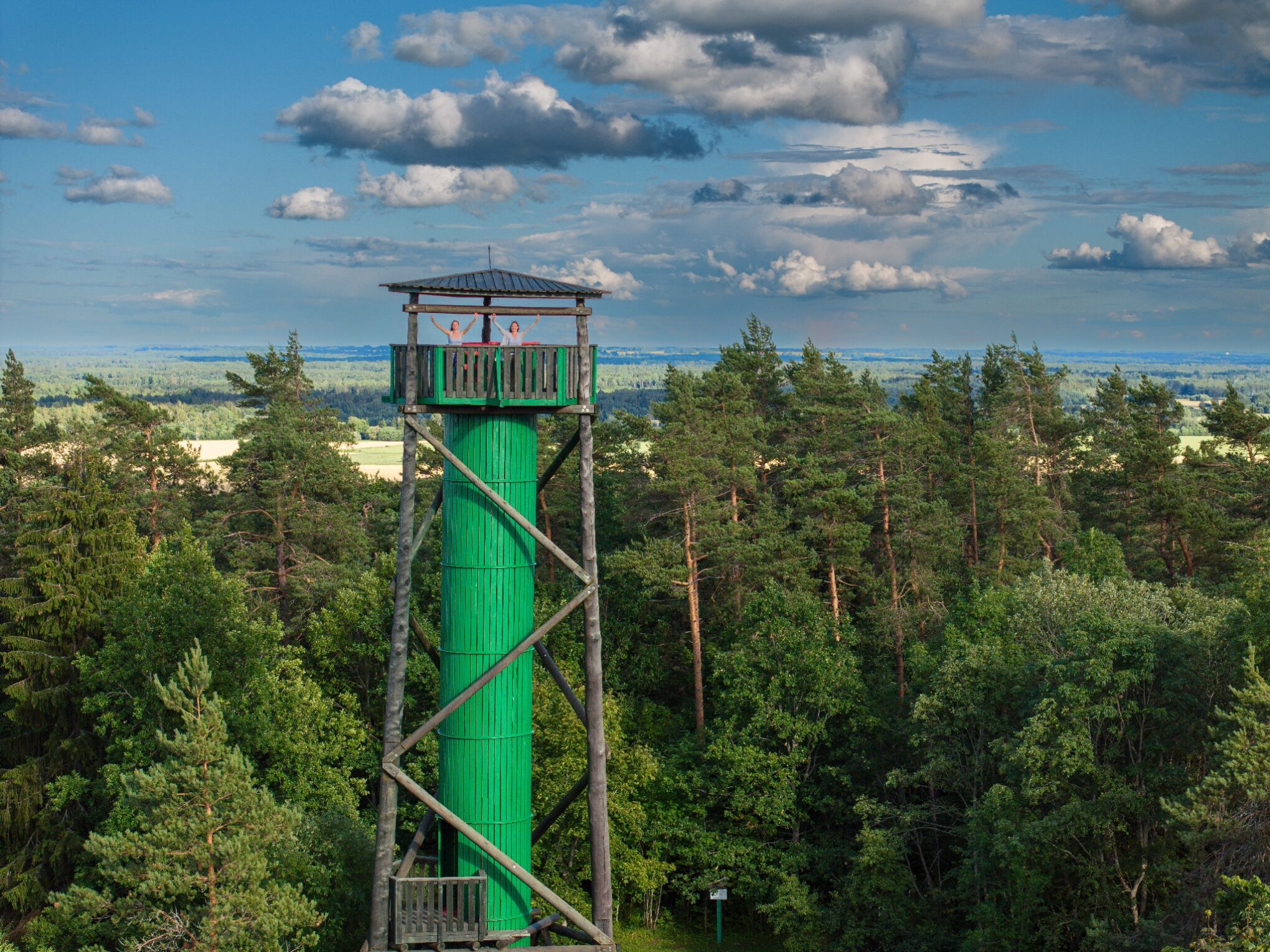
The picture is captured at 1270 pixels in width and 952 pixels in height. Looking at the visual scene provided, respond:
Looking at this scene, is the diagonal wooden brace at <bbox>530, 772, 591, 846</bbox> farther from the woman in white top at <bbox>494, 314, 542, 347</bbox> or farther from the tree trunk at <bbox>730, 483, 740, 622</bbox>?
the tree trunk at <bbox>730, 483, 740, 622</bbox>

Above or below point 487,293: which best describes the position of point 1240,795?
below

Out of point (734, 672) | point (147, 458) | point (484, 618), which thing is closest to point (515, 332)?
point (484, 618)

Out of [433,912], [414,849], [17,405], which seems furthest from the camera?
[17,405]

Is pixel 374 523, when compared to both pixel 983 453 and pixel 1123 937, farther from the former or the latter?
pixel 1123 937

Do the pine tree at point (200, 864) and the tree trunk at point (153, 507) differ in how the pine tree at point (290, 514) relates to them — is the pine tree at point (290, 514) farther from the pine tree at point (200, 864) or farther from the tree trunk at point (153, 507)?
the pine tree at point (200, 864)

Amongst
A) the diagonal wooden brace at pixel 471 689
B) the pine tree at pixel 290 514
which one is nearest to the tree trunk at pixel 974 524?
the pine tree at pixel 290 514

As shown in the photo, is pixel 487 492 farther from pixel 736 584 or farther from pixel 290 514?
pixel 290 514
